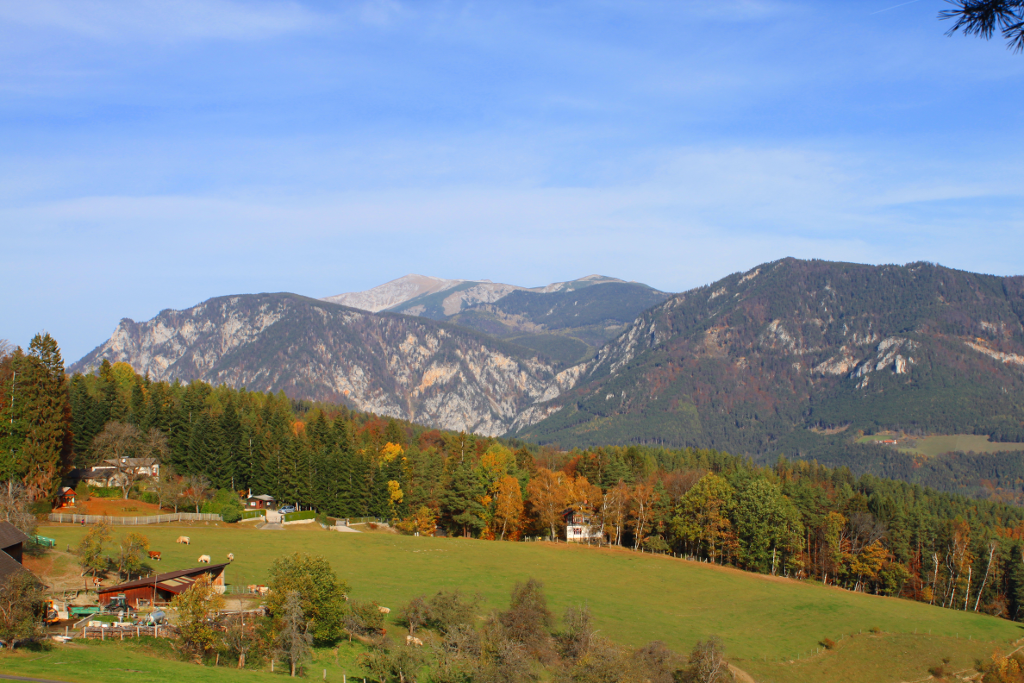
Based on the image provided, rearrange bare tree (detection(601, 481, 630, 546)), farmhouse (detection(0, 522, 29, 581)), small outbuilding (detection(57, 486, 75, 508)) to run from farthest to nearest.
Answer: bare tree (detection(601, 481, 630, 546))
small outbuilding (detection(57, 486, 75, 508))
farmhouse (detection(0, 522, 29, 581))

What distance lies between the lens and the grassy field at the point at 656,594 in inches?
2285

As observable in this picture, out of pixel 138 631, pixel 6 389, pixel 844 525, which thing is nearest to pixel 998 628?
pixel 844 525

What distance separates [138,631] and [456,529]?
62176 mm

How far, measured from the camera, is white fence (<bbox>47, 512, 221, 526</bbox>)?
74.2 meters

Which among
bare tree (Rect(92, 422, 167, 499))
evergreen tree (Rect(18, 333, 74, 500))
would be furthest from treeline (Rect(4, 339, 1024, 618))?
evergreen tree (Rect(18, 333, 74, 500))

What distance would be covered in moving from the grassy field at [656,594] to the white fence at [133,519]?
3881mm

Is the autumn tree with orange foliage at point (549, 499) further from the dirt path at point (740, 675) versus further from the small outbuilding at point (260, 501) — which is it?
the dirt path at point (740, 675)

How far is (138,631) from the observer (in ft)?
138

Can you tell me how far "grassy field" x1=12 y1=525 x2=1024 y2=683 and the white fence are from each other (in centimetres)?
388

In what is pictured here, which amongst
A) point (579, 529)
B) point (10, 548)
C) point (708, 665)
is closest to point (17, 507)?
point (10, 548)

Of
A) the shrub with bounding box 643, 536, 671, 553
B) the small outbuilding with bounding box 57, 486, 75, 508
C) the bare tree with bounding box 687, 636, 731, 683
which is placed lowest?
the shrub with bounding box 643, 536, 671, 553

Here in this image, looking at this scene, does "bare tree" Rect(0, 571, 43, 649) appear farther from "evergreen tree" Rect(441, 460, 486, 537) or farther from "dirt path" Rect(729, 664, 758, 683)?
"evergreen tree" Rect(441, 460, 486, 537)

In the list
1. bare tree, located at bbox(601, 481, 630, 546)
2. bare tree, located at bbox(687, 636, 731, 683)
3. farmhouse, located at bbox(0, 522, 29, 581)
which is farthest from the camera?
bare tree, located at bbox(601, 481, 630, 546)

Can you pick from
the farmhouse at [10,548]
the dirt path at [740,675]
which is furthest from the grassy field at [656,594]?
the farmhouse at [10,548]
